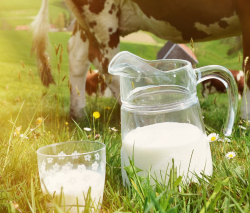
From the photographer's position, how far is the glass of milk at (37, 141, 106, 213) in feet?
2.37

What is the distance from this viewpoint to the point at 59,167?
0.77 metres

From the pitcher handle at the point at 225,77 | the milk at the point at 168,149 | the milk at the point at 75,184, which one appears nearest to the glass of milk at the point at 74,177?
the milk at the point at 75,184

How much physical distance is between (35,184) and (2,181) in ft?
0.55

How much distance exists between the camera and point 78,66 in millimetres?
2734

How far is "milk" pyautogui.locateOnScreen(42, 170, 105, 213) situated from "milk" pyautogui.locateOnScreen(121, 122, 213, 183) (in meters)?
0.16

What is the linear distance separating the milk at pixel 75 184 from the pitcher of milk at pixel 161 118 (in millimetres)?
161

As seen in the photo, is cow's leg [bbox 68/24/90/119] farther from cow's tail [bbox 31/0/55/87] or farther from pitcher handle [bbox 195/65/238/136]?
pitcher handle [bbox 195/65/238/136]

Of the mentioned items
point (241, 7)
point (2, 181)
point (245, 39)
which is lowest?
point (2, 181)

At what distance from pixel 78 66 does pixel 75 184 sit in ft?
6.89

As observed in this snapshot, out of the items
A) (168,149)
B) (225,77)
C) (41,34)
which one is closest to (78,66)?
(41,34)

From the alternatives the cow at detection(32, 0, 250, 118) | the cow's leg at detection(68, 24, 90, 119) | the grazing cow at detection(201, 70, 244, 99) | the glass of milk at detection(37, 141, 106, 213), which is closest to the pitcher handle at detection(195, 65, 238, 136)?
the glass of milk at detection(37, 141, 106, 213)

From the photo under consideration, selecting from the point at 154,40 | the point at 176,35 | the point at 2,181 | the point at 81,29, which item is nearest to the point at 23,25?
the point at 154,40

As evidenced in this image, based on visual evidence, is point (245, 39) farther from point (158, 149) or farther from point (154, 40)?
point (154, 40)

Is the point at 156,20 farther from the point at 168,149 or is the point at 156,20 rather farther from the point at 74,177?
the point at 74,177
